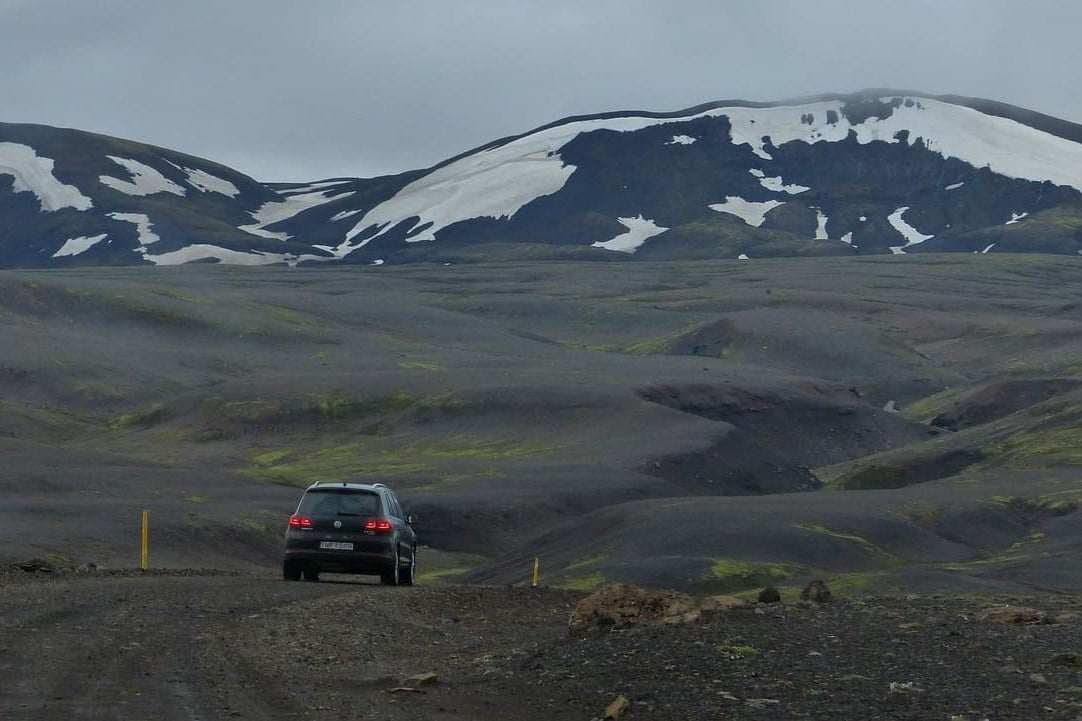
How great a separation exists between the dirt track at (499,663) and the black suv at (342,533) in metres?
5.97

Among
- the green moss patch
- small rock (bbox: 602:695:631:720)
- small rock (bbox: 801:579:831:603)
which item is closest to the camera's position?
small rock (bbox: 602:695:631:720)

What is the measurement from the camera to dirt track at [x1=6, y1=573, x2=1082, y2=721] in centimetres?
1485

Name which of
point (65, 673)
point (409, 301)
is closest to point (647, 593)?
point (65, 673)

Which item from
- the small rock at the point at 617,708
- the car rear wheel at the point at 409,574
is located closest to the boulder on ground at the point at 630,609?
the small rock at the point at 617,708

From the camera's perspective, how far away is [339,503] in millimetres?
32031

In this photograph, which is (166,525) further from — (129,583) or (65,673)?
(65,673)

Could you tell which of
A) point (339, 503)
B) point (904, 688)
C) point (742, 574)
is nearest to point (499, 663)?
point (904, 688)

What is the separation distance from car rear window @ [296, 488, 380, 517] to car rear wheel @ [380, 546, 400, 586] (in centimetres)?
102

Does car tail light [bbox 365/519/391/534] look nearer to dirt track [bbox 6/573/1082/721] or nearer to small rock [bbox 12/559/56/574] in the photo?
small rock [bbox 12/559/56/574]

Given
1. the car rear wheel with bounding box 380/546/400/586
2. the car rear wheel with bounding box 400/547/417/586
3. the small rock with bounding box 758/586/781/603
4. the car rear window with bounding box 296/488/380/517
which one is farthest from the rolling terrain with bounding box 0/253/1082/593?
the car rear window with bounding box 296/488/380/517

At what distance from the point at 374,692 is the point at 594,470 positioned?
7068 cm

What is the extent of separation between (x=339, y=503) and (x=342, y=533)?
1.91 ft

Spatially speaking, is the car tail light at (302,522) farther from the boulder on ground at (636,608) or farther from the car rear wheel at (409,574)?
the boulder on ground at (636,608)

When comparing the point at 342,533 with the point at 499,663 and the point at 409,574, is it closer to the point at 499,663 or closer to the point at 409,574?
the point at 409,574
